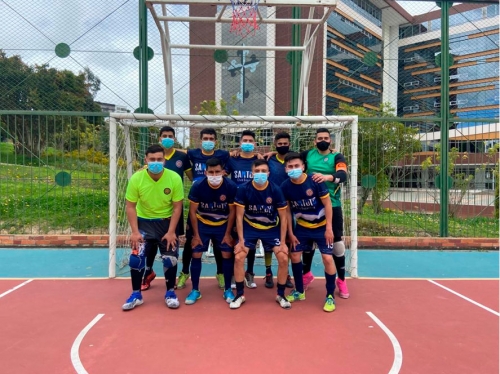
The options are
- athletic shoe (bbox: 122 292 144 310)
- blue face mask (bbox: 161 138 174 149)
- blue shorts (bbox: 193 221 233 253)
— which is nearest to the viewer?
athletic shoe (bbox: 122 292 144 310)

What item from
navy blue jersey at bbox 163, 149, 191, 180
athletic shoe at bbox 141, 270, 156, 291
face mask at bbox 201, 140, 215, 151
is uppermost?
face mask at bbox 201, 140, 215, 151

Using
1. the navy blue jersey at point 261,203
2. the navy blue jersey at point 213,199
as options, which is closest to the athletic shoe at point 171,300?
the navy blue jersey at point 213,199

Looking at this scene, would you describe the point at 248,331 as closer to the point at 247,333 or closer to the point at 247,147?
the point at 247,333

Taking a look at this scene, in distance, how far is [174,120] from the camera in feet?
17.0

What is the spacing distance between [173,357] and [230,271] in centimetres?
147

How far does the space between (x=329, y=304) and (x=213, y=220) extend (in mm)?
1562

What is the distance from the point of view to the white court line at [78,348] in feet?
9.02

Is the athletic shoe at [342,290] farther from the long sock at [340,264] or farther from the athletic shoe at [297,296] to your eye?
the athletic shoe at [297,296]

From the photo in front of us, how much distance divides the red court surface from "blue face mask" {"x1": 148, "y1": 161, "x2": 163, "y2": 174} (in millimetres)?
1469

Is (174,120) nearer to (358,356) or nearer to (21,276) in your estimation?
(21,276)

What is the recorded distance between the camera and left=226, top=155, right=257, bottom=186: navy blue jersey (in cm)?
454

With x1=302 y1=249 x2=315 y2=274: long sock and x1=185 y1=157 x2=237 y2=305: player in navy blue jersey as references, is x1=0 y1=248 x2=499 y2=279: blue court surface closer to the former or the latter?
x1=302 y1=249 x2=315 y2=274: long sock

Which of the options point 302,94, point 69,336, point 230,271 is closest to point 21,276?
point 69,336

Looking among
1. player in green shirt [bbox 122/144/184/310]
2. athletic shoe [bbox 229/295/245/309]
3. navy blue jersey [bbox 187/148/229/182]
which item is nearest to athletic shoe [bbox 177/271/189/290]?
player in green shirt [bbox 122/144/184/310]
